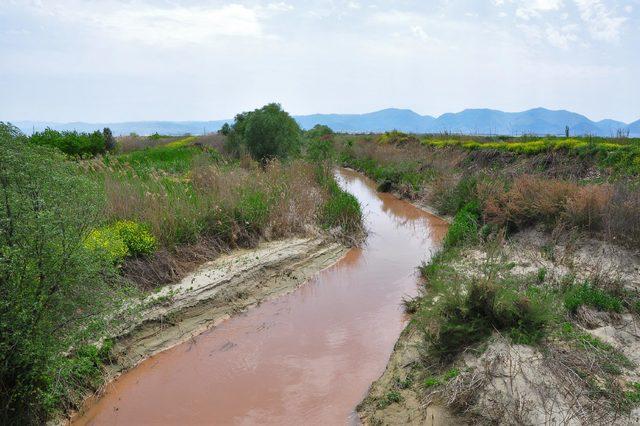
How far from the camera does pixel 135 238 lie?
30.2ft

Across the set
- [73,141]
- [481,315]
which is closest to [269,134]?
[73,141]

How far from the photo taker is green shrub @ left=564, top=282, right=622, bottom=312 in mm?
7195

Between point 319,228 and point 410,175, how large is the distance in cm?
1082

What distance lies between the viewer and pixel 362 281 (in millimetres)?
11266

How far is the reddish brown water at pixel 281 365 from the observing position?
638cm

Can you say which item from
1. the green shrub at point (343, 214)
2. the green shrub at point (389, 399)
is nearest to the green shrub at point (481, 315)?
the green shrub at point (389, 399)

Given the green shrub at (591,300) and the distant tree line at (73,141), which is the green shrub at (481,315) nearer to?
the green shrub at (591,300)

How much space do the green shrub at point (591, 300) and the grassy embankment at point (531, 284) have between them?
2cm

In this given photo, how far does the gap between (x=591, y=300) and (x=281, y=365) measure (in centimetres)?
491

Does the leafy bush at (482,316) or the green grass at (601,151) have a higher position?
the green grass at (601,151)

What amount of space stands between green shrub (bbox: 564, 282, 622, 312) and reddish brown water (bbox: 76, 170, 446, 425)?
282cm

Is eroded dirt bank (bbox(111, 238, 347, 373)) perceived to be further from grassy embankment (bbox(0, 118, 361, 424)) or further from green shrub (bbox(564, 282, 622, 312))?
green shrub (bbox(564, 282, 622, 312))

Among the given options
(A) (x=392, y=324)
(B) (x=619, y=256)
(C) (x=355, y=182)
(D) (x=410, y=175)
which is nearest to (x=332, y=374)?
(A) (x=392, y=324)

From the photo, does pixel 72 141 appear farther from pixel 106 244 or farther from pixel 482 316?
pixel 482 316
